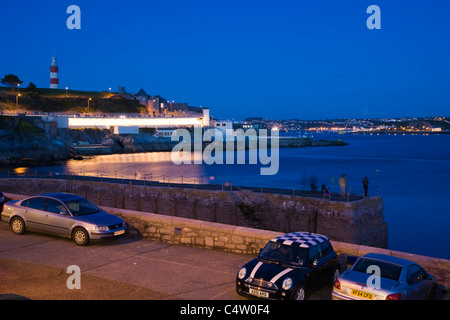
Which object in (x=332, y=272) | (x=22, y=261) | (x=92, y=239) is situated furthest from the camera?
(x=92, y=239)

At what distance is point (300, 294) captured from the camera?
7164 millimetres

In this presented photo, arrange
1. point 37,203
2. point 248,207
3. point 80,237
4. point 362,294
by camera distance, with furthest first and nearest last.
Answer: point 248,207 → point 37,203 → point 80,237 → point 362,294

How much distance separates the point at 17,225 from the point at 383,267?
1036cm

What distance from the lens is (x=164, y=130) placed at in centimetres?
13388

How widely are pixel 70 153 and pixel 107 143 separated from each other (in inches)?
929

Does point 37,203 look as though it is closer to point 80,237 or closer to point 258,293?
point 80,237

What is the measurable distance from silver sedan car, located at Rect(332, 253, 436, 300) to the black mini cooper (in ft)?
2.14

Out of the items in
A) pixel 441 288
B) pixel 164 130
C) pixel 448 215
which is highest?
pixel 164 130

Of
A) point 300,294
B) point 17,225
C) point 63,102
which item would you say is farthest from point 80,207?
point 63,102

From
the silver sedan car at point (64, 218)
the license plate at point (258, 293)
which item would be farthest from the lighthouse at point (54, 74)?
the license plate at point (258, 293)

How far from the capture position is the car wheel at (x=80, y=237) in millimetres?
10570

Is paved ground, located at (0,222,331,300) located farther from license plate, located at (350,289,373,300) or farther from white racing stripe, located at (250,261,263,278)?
license plate, located at (350,289,373,300)
